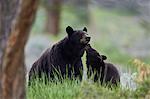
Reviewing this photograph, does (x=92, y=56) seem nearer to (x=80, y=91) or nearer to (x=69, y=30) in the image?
(x=69, y=30)

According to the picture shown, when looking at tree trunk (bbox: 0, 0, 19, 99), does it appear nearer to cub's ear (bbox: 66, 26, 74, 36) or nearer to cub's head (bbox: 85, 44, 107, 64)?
cub's ear (bbox: 66, 26, 74, 36)

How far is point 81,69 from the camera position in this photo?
10977 millimetres

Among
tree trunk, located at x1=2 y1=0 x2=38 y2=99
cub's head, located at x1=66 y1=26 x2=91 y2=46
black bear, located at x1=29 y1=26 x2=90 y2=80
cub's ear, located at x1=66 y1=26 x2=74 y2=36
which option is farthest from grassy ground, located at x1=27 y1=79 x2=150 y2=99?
cub's ear, located at x1=66 y1=26 x2=74 y2=36

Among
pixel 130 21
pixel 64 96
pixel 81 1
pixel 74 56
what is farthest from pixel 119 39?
pixel 64 96

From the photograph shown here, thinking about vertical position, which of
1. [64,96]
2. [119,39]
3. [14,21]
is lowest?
[64,96]

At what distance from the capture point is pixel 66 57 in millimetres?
11297

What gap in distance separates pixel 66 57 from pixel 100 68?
0.61 metres

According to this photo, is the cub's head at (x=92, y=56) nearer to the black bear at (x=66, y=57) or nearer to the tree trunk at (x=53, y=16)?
the black bear at (x=66, y=57)

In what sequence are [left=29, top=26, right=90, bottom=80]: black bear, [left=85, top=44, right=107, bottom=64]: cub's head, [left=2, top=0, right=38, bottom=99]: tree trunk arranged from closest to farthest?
[left=2, top=0, right=38, bottom=99]: tree trunk → [left=29, top=26, right=90, bottom=80]: black bear → [left=85, top=44, right=107, bottom=64]: cub's head

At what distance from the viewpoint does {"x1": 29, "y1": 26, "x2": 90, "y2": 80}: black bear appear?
1095 cm

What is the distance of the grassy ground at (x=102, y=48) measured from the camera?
8656mm

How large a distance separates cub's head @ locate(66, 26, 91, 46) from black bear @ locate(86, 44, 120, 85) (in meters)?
0.19

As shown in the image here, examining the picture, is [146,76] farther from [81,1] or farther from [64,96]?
[81,1]

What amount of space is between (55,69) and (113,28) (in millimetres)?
28919
